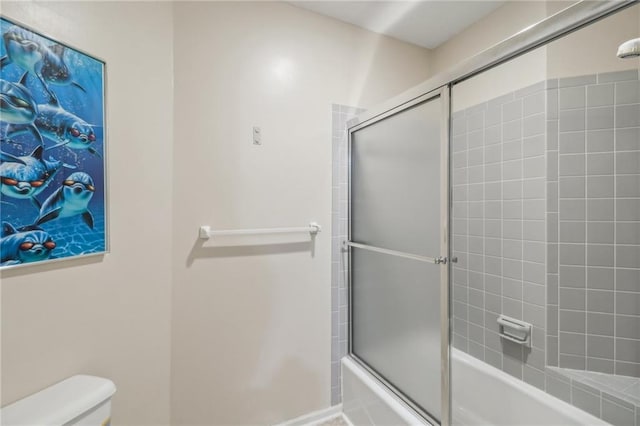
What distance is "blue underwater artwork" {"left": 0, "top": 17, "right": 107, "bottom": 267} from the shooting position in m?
0.90

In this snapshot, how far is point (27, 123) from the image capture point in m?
0.94

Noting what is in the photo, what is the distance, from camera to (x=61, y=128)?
3.39 feet

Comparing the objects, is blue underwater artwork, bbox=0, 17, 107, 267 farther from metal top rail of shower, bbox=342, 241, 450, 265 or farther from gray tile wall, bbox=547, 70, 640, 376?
gray tile wall, bbox=547, 70, 640, 376

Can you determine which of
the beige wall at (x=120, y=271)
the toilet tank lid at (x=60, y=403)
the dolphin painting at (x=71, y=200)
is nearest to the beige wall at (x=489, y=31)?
the beige wall at (x=120, y=271)

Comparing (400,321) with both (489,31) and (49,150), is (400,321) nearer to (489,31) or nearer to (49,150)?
(49,150)

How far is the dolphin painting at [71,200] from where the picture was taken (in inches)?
39.3

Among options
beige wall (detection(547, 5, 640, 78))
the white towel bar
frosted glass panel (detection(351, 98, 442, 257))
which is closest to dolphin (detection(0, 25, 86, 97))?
the white towel bar

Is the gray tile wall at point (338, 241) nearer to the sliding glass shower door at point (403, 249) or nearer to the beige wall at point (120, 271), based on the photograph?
the sliding glass shower door at point (403, 249)

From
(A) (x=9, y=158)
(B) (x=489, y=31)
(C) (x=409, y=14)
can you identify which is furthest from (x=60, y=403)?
(B) (x=489, y=31)

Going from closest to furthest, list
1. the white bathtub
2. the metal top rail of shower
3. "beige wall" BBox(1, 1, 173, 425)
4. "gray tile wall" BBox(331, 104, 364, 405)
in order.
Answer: "beige wall" BBox(1, 1, 173, 425) → the metal top rail of shower → the white bathtub → "gray tile wall" BBox(331, 104, 364, 405)

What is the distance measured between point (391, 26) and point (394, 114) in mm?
827

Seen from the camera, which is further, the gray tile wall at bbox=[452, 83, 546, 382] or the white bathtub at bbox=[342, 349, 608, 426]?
the gray tile wall at bbox=[452, 83, 546, 382]

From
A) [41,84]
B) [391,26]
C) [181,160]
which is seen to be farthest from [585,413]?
[41,84]

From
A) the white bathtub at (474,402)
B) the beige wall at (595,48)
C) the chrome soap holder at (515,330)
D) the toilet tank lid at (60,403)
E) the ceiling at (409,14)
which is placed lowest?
the white bathtub at (474,402)
